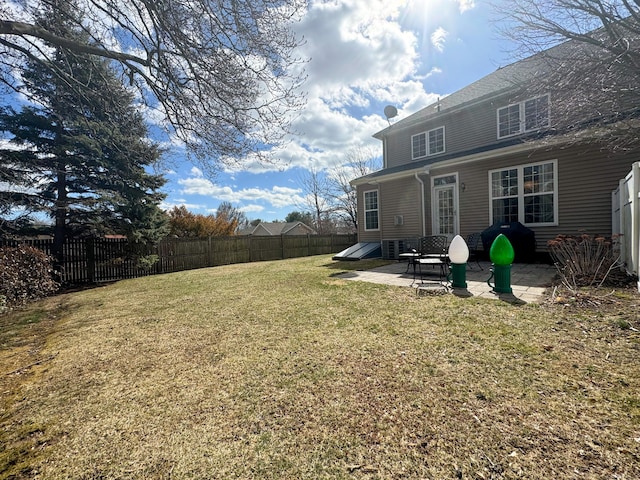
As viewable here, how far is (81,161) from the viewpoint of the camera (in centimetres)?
920

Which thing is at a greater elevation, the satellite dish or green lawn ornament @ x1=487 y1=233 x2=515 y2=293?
the satellite dish

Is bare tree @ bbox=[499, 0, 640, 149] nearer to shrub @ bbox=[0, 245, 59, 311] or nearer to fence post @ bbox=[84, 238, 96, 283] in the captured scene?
shrub @ bbox=[0, 245, 59, 311]

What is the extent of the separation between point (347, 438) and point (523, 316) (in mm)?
3277

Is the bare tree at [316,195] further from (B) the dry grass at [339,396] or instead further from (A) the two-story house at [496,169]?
(B) the dry grass at [339,396]

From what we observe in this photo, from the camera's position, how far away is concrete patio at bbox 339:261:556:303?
484cm

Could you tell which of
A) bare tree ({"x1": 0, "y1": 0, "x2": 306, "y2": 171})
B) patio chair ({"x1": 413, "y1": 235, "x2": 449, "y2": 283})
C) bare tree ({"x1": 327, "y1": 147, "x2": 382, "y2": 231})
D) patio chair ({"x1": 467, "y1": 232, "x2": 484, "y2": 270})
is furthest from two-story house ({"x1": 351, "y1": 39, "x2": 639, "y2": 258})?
bare tree ({"x1": 327, "y1": 147, "x2": 382, "y2": 231})

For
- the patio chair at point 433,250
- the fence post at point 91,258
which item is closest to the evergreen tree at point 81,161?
the fence post at point 91,258

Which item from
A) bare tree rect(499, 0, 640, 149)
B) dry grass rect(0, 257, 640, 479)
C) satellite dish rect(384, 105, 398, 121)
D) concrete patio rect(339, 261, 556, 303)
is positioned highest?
satellite dish rect(384, 105, 398, 121)

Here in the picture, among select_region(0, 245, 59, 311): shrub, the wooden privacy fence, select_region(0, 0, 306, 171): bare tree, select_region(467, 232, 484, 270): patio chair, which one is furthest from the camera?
the wooden privacy fence

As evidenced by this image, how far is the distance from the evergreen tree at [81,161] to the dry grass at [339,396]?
5535 millimetres

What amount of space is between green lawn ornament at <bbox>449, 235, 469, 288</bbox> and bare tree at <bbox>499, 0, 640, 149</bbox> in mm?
3542

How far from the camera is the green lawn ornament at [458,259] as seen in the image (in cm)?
531

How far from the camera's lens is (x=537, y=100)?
360 inches

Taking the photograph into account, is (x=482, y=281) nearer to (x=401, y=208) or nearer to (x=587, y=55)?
(x=587, y=55)
